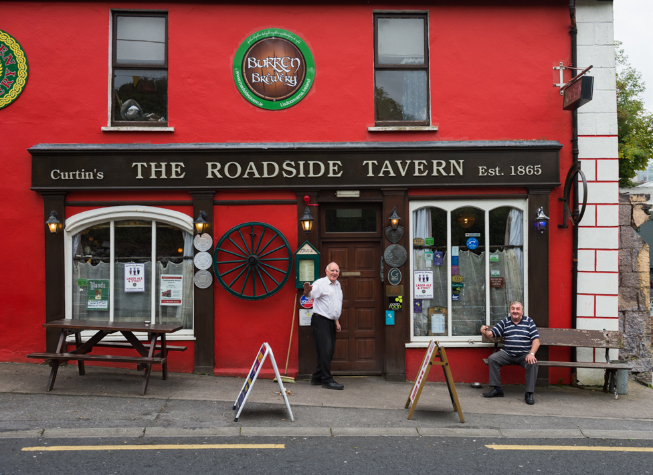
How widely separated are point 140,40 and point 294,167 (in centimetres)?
327

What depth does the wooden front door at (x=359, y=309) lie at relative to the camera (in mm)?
8516

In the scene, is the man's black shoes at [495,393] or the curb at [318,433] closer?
the curb at [318,433]

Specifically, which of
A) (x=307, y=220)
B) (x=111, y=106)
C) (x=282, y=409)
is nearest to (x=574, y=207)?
(x=307, y=220)

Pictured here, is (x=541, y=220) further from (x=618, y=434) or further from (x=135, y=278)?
(x=135, y=278)

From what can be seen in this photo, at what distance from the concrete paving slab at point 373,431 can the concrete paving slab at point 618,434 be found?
2.07 meters

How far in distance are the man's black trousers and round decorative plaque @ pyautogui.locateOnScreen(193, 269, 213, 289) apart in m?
1.74

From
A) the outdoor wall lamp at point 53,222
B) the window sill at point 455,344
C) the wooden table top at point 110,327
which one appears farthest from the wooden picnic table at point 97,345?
the window sill at point 455,344

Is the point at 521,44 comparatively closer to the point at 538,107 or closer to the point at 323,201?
the point at 538,107

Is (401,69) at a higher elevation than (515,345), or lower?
higher

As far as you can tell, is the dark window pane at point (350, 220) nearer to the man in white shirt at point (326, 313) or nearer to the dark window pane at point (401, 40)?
Result: the man in white shirt at point (326, 313)

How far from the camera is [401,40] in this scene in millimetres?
8703

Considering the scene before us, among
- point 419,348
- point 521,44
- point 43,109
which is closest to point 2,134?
point 43,109

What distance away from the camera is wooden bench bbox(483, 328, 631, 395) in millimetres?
7859

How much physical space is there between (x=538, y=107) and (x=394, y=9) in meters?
2.83
